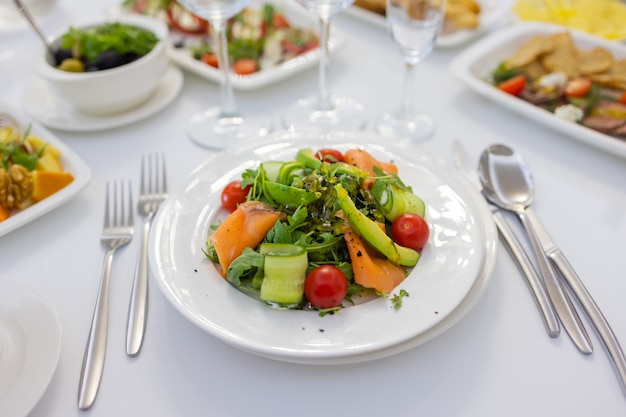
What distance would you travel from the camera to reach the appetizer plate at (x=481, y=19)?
6.24 ft

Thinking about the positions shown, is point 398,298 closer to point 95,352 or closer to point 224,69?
point 95,352

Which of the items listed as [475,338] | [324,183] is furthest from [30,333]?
[475,338]

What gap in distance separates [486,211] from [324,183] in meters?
0.35

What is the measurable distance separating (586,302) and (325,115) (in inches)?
37.4

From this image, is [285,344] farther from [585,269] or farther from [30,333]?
[585,269]

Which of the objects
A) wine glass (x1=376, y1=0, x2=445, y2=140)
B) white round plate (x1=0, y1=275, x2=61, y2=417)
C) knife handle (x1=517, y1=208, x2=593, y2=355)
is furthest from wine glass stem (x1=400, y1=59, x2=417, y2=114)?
white round plate (x1=0, y1=275, x2=61, y2=417)

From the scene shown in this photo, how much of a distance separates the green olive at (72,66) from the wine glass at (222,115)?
346mm

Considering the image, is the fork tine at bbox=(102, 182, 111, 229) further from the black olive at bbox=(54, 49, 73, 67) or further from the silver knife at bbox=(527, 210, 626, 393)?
the silver knife at bbox=(527, 210, 626, 393)

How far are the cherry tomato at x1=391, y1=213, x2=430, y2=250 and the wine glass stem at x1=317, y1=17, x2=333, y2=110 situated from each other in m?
0.75

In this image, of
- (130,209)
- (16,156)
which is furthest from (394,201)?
(16,156)

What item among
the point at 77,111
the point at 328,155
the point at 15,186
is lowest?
the point at 77,111

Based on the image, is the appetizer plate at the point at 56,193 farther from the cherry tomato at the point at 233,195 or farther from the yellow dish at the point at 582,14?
the yellow dish at the point at 582,14

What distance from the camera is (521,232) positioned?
1200mm

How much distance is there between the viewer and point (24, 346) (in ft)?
2.99
